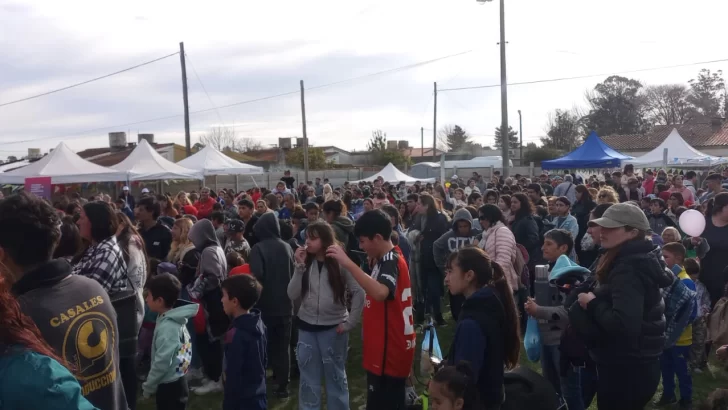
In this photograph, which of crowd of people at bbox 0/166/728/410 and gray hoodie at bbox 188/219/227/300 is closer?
crowd of people at bbox 0/166/728/410

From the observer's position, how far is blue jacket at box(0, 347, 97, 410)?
1.54m

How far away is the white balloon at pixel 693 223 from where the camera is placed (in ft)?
20.9

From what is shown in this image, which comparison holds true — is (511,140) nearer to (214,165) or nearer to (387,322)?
(214,165)

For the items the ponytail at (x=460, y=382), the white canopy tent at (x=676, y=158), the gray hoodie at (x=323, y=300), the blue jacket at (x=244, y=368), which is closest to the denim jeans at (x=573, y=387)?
the gray hoodie at (x=323, y=300)

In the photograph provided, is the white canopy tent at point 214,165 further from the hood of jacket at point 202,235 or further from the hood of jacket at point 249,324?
the hood of jacket at point 249,324

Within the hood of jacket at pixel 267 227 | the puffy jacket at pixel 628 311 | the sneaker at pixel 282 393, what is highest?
the hood of jacket at pixel 267 227

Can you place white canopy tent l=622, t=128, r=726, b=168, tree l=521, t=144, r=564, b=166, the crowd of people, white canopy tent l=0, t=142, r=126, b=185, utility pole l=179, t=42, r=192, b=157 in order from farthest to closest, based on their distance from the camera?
1. tree l=521, t=144, r=564, b=166
2. utility pole l=179, t=42, r=192, b=157
3. white canopy tent l=622, t=128, r=726, b=168
4. white canopy tent l=0, t=142, r=126, b=185
5. the crowd of people

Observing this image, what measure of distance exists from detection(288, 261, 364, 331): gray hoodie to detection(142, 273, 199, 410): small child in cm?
88

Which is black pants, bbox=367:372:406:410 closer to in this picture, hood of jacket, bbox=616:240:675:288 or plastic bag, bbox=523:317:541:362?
plastic bag, bbox=523:317:541:362

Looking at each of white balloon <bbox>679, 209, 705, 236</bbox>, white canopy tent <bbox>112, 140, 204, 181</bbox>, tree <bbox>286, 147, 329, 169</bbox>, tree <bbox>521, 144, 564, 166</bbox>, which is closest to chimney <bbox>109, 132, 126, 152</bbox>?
tree <bbox>286, 147, 329, 169</bbox>

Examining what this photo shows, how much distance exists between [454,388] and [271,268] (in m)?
3.19

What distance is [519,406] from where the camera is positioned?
3.12 m

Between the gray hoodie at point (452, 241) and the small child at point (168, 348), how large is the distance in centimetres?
351

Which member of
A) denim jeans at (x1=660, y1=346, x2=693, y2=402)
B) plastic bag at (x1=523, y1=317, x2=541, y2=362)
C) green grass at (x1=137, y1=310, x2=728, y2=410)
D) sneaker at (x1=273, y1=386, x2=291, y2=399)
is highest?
plastic bag at (x1=523, y1=317, x2=541, y2=362)
